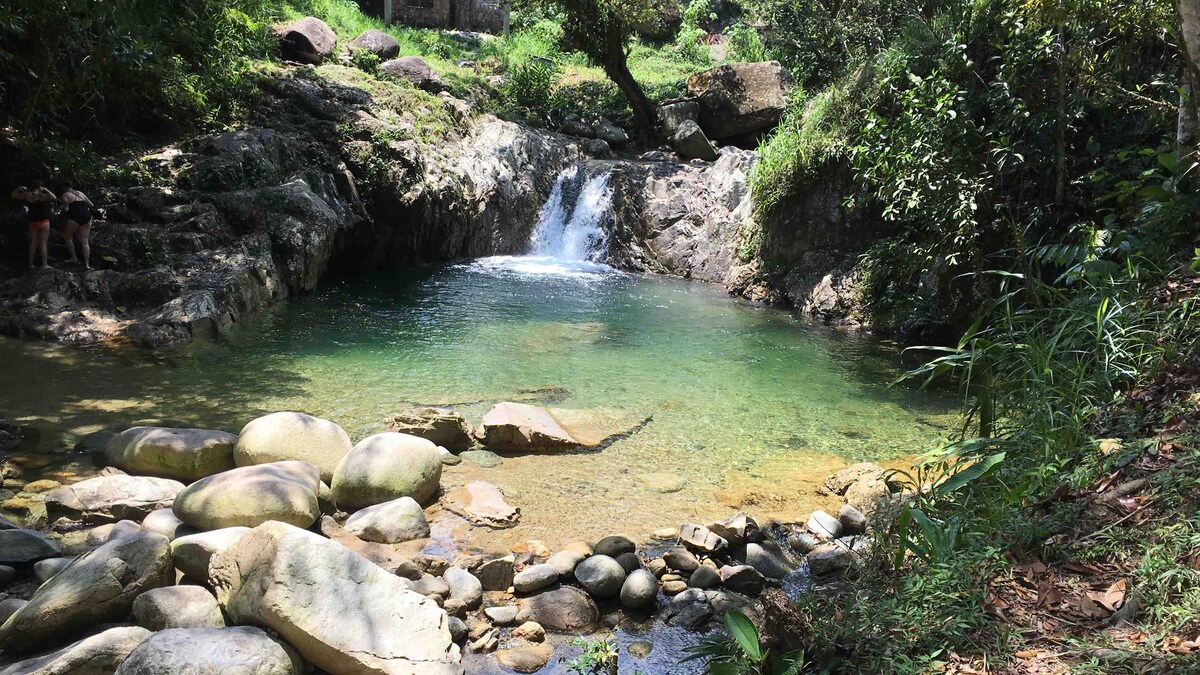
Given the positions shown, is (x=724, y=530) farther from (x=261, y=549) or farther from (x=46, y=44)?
(x=46, y=44)

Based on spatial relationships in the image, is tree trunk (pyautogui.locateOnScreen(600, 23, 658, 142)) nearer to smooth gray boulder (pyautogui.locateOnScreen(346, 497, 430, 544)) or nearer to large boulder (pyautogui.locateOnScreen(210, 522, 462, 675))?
smooth gray boulder (pyautogui.locateOnScreen(346, 497, 430, 544))

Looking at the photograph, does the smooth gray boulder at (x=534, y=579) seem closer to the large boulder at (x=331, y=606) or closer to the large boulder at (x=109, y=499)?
the large boulder at (x=331, y=606)

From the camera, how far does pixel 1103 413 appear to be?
3.53 metres

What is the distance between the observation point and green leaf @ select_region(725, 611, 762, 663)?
2.82 meters

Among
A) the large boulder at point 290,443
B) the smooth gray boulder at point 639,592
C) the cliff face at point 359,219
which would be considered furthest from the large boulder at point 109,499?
the cliff face at point 359,219

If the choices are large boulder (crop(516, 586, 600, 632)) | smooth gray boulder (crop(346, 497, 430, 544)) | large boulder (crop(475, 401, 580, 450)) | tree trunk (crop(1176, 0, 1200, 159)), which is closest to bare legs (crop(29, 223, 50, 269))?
large boulder (crop(475, 401, 580, 450))

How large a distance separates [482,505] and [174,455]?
83.0 inches

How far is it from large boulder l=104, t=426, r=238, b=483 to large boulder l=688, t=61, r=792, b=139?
15.6 meters

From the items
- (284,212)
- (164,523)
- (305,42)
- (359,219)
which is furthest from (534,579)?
(305,42)

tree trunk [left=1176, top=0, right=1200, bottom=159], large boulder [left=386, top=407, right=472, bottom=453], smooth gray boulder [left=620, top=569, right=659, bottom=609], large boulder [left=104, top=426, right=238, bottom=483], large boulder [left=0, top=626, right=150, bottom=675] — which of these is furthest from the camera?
large boulder [left=386, top=407, right=472, bottom=453]

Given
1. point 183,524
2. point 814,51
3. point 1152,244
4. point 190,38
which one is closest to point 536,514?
point 183,524

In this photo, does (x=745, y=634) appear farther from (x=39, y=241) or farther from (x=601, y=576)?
(x=39, y=241)

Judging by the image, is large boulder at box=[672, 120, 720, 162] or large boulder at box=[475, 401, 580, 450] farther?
large boulder at box=[672, 120, 720, 162]

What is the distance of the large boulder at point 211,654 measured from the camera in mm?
2887
